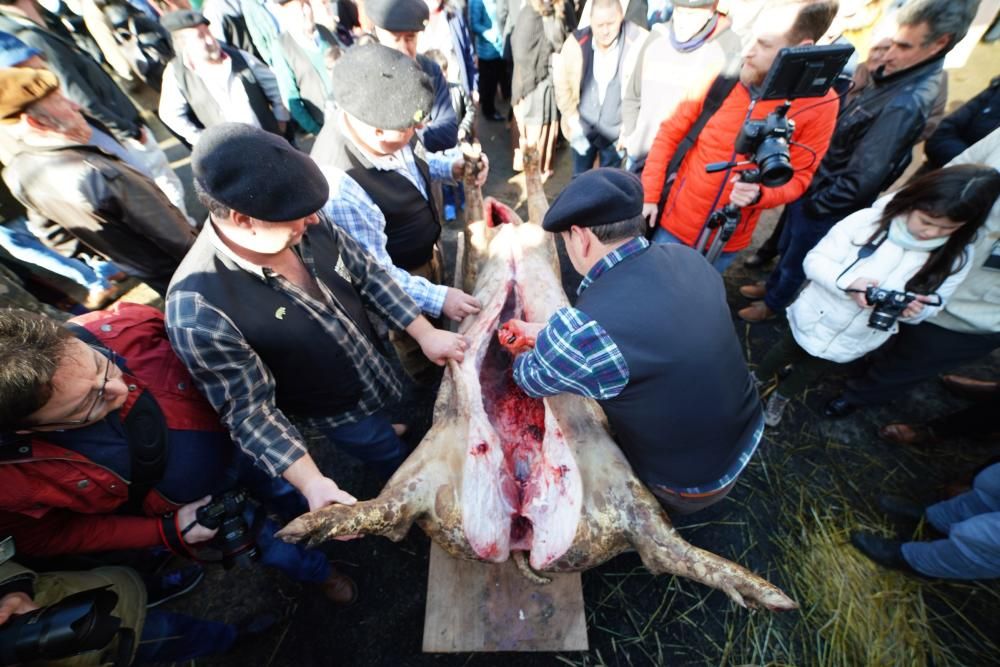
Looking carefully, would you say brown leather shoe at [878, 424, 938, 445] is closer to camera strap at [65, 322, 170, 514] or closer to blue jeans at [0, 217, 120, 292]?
camera strap at [65, 322, 170, 514]

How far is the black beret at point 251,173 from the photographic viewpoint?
1.22 meters

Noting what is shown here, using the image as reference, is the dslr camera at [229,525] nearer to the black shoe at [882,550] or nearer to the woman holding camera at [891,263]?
the woman holding camera at [891,263]

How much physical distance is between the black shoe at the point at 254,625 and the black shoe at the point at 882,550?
3322 millimetres

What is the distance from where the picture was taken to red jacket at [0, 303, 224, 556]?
127 centimetres

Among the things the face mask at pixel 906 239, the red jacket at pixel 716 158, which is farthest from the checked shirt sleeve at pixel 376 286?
the face mask at pixel 906 239

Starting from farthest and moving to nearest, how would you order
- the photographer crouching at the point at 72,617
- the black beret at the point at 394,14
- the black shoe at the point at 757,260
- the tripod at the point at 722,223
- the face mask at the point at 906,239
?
the black shoe at the point at 757,260
the black beret at the point at 394,14
the tripod at the point at 722,223
the face mask at the point at 906,239
the photographer crouching at the point at 72,617

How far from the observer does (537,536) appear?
182cm

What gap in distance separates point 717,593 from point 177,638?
2.74 metres

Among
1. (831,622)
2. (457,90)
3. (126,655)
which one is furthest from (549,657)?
(457,90)

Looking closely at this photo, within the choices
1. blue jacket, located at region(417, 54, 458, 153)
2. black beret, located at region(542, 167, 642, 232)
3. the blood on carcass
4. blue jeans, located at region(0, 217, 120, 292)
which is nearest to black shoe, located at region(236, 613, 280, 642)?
the blood on carcass

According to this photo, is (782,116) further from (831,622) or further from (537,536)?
(831,622)

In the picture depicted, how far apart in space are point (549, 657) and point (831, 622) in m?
1.52

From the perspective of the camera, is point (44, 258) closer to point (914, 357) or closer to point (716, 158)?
point (716, 158)

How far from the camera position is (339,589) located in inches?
88.7
